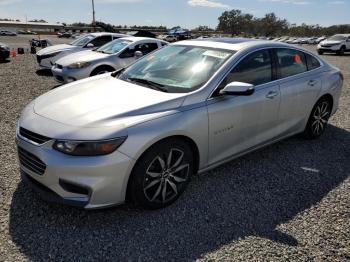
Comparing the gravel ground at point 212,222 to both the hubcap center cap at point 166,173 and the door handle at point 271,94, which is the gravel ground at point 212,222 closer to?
the hubcap center cap at point 166,173

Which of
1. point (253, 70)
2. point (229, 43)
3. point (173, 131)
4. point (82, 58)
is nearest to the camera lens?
point (173, 131)

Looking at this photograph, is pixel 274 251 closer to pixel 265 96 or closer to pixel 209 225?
→ pixel 209 225

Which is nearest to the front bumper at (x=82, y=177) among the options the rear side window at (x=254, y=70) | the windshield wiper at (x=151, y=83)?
the windshield wiper at (x=151, y=83)

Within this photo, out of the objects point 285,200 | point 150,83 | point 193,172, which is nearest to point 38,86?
point 150,83

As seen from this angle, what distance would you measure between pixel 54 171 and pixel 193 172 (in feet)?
4.72

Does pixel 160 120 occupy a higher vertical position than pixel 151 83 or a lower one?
lower

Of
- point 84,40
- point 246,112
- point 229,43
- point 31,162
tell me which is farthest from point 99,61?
point 31,162

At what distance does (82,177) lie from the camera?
279 centimetres

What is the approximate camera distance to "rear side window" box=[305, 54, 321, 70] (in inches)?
196

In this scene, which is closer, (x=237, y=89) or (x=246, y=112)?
(x=237, y=89)

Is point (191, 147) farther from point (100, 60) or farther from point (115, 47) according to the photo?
point (115, 47)

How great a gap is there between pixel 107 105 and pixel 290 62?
2.75m

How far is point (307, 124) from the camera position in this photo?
203 inches

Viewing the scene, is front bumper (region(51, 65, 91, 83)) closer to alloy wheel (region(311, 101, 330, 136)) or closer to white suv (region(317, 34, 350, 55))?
alloy wheel (region(311, 101, 330, 136))
